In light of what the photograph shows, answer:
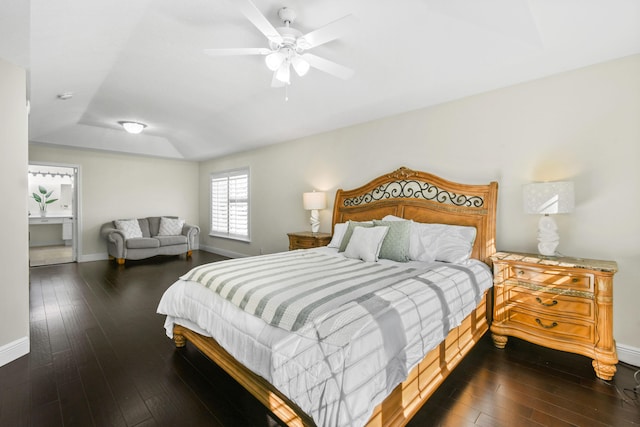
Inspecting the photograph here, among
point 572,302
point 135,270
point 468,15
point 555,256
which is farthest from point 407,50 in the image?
point 135,270

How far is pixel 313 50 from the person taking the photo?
109 inches

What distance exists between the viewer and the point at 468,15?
84.1 inches

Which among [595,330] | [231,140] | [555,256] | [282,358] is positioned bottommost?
[595,330]

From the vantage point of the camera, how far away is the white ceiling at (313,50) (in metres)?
2.08

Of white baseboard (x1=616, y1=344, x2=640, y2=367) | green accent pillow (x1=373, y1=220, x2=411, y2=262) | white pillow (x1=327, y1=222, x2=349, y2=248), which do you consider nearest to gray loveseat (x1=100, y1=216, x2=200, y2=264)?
white pillow (x1=327, y1=222, x2=349, y2=248)

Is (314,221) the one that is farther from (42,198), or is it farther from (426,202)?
(42,198)

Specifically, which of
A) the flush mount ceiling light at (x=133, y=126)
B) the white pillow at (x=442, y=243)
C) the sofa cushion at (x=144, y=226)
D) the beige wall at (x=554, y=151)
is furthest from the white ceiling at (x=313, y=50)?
the sofa cushion at (x=144, y=226)

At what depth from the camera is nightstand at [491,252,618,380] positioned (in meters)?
2.09

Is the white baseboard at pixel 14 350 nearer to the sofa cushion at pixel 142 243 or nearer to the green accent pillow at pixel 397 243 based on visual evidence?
the green accent pillow at pixel 397 243

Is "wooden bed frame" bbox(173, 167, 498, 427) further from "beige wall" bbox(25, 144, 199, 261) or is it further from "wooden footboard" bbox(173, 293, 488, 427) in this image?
"beige wall" bbox(25, 144, 199, 261)

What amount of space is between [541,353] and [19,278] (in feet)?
15.1

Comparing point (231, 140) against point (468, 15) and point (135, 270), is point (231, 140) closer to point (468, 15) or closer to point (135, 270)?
point (135, 270)

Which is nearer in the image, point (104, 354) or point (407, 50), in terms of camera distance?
point (104, 354)

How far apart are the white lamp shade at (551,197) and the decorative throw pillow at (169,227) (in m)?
6.88
